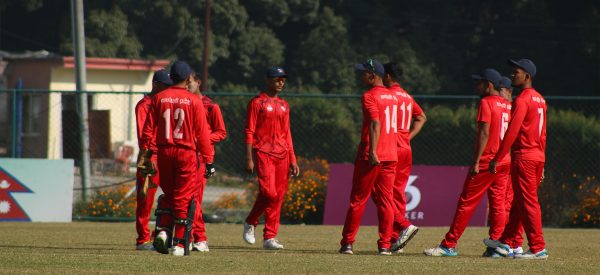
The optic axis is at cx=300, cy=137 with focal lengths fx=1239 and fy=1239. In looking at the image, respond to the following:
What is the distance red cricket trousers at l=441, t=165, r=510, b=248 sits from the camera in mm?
13234

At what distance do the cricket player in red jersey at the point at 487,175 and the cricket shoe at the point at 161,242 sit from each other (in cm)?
294

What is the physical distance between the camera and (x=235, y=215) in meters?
22.1

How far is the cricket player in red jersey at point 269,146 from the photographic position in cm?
1431

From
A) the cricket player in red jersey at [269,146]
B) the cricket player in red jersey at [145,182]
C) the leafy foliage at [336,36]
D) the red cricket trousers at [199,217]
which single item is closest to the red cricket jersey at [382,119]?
the cricket player in red jersey at [269,146]

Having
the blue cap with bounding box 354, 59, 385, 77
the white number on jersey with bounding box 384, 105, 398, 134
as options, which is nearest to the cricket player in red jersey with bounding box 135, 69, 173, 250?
the blue cap with bounding box 354, 59, 385, 77

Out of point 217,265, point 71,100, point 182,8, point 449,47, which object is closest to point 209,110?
point 217,265

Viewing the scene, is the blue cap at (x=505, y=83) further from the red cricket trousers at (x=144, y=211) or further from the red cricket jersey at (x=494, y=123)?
the red cricket trousers at (x=144, y=211)

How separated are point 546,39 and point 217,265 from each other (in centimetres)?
4633

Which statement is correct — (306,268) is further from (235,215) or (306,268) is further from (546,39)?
(546,39)

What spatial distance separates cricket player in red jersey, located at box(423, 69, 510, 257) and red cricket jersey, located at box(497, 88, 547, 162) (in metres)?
0.59

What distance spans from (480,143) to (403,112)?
104 cm

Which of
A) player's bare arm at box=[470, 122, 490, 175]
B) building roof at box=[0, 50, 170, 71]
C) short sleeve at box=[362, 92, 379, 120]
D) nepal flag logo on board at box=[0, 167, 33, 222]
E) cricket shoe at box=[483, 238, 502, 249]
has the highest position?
building roof at box=[0, 50, 170, 71]

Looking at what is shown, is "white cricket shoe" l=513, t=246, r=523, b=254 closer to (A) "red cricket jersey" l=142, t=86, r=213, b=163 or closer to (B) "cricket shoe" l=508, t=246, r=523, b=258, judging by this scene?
(B) "cricket shoe" l=508, t=246, r=523, b=258

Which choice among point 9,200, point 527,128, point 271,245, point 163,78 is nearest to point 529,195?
point 527,128
